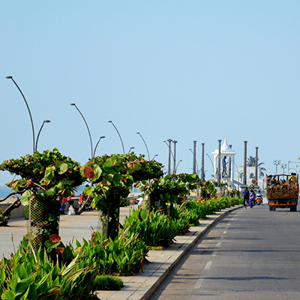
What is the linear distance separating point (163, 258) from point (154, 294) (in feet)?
12.8

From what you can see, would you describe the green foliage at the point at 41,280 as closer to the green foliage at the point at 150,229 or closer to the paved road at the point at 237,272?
the paved road at the point at 237,272

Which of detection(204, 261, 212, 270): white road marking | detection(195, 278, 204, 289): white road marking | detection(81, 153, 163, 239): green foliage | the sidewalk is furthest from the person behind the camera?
detection(204, 261, 212, 270): white road marking

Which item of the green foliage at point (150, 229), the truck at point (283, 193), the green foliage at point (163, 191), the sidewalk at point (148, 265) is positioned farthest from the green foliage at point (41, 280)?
the truck at point (283, 193)

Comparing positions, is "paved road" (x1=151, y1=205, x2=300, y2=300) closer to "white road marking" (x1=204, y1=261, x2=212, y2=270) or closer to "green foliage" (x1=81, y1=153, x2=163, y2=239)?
"white road marking" (x1=204, y1=261, x2=212, y2=270)

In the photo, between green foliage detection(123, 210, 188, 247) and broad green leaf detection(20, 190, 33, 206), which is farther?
green foliage detection(123, 210, 188, 247)

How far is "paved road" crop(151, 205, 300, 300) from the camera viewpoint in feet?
32.6

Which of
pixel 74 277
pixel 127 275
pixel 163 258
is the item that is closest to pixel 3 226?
pixel 163 258

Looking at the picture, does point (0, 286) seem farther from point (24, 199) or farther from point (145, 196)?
point (145, 196)

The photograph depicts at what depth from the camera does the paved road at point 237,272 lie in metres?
9.93

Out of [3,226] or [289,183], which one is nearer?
[3,226]

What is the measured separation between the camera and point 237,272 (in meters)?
12.4

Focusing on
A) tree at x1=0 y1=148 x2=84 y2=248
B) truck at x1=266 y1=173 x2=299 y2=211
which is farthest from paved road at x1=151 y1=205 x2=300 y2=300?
truck at x1=266 y1=173 x2=299 y2=211

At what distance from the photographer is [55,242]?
8.88 m

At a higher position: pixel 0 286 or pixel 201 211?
pixel 0 286
